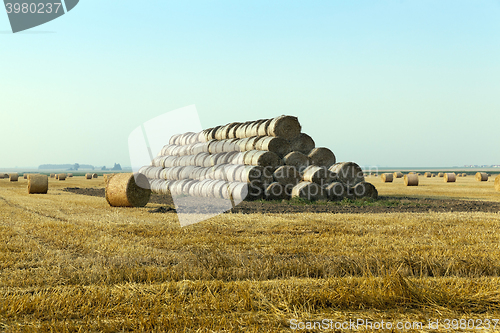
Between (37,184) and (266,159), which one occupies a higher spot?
(266,159)

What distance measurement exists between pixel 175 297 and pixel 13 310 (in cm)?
139

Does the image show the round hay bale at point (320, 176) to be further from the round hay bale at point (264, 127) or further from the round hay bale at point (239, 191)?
the round hay bale at point (264, 127)

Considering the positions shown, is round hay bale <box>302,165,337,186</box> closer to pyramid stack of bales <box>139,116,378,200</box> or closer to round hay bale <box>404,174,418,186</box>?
pyramid stack of bales <box>139,116,378,200</box>

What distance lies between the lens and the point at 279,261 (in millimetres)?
5504

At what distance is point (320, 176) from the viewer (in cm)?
1642

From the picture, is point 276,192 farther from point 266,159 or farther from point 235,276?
point 235,276

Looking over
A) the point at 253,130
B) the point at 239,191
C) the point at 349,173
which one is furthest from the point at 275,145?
the point at 349,173

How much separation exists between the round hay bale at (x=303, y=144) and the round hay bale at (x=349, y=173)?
1621mm

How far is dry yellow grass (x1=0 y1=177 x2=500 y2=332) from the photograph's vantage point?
3689mm

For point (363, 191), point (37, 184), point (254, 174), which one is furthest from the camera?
point (37, 184)

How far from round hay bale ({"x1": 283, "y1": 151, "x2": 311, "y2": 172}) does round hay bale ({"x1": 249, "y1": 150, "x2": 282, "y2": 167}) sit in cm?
36

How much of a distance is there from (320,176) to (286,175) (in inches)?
55.9

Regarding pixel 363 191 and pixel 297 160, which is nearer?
pixel 363 191

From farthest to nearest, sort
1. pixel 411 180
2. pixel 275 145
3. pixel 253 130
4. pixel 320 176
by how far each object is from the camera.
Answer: pixel 411 180 < pixel 253 130 < pixel 275 145 < pixel 320 176
